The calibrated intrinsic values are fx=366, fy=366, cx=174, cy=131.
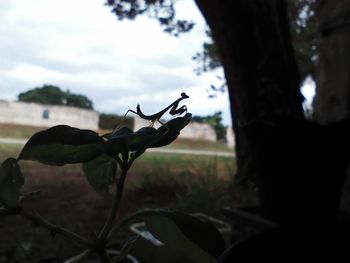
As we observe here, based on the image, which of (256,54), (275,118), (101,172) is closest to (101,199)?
(256,54)

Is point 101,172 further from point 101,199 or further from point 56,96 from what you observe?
point 101,199

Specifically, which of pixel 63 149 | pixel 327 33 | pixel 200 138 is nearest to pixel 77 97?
pixel 327 33

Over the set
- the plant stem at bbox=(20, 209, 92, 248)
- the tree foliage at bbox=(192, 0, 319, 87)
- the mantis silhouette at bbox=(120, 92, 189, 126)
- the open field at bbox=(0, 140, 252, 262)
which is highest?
the tree foliage at bbox=(192, 0, 319, 87)

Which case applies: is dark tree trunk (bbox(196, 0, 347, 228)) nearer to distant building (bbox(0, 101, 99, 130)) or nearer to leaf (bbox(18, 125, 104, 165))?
leaf (bbox(18, 125, 104, 165))

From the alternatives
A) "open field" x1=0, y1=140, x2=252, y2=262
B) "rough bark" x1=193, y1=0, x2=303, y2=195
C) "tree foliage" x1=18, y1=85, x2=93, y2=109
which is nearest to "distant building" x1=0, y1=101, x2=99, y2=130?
"open field" x1=0, y1=140, x2=252, y2=262

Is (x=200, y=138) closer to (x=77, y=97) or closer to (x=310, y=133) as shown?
(x=77, y=97)

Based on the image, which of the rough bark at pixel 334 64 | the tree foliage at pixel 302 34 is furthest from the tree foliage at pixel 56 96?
the tree foliage at pixel 302 34
